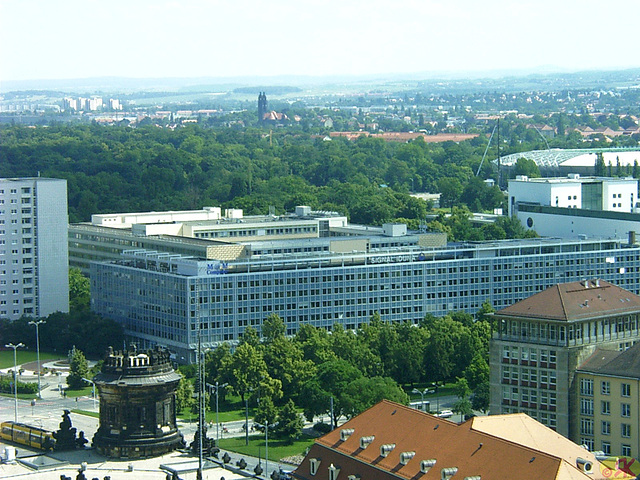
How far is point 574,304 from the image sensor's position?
229 ft

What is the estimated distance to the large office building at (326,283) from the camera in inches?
4011

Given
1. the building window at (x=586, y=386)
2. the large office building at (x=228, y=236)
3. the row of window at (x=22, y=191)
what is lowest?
the building window at (x=586, y=386)

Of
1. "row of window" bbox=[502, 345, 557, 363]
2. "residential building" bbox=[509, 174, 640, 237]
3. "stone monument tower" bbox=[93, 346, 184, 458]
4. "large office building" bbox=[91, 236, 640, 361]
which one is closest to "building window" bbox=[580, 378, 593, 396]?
"row of window" bbox=[502, 345, 557, 363]

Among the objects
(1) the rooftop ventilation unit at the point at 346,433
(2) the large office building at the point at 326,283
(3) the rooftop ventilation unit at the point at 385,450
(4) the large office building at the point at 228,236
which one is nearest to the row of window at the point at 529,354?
(1) the rooftop ventilation unit at the point at 346,433

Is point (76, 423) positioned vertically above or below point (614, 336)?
below

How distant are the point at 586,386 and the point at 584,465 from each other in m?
15.9

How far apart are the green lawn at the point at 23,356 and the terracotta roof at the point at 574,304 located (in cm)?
4443

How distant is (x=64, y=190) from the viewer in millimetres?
121188

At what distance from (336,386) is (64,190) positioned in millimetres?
47600

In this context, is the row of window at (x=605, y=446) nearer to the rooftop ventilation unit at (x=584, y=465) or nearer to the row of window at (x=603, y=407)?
the row of window at (x=603, y=407)

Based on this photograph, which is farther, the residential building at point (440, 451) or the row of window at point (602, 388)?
the row of window at point (602, 388)

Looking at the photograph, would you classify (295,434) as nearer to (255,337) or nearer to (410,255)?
(255,337)

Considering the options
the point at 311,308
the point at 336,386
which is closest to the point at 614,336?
the point at 336,386

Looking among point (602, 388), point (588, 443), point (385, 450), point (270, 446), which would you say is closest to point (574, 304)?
point (602, 388)
